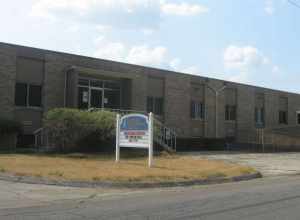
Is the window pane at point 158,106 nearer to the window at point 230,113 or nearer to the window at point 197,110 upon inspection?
the window at point 197,110

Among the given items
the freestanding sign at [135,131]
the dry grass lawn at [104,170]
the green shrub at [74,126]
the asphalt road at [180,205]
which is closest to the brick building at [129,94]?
the green shrub at [74,126]

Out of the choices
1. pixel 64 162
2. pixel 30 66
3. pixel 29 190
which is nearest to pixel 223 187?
pixel 29 190

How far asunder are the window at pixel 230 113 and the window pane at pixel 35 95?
761 inches

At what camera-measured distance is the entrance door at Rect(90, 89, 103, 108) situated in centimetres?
3284

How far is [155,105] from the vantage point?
121 ft

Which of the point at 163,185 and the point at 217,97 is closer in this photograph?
the point at 163,185

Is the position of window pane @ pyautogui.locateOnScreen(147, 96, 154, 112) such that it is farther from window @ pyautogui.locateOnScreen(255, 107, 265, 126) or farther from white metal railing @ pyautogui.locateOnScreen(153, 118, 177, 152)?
window @ pyautogui.locateOnScreen(255, 107, 265, 126)

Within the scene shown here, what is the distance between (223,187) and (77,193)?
4.79m

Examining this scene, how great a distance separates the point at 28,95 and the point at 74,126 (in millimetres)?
5693

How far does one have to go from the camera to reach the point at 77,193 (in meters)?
13.4

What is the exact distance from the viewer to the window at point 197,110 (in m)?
40.2

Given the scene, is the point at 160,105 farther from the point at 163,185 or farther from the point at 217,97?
the point at 163,185

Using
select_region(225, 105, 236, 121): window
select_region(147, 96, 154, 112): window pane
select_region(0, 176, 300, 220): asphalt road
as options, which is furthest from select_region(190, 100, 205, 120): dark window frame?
select_region(0, 176, 300, 220): asphalt road

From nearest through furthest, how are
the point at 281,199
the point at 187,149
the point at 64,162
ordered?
the point at 281,199 < the point at 64,162 < the point at 187,149
